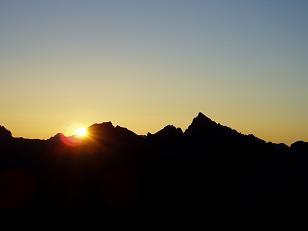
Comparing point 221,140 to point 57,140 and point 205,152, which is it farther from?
point 57,140

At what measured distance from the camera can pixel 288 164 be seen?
52.2 meters

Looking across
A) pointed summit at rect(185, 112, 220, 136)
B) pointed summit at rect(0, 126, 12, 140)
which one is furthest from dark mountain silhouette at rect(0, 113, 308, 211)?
pointed summit at rect(0, 126, 12, 140)

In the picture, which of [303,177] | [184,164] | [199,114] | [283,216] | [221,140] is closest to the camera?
[283,216]

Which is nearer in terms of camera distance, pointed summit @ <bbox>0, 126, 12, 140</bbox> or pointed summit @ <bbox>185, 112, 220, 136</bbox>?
pointed summit @ <bbox>185, 112, 220, 136</bbox>

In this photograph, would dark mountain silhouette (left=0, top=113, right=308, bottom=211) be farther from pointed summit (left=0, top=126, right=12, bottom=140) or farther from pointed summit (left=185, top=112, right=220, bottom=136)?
pointed summit (left=0, top=126, right=12, bottom=140)

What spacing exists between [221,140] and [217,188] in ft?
27.4

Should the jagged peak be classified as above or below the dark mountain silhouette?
above

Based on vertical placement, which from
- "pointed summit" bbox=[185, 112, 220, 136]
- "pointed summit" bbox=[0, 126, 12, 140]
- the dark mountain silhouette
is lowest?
the dark mountain silhouette

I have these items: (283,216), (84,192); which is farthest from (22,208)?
(283,216)

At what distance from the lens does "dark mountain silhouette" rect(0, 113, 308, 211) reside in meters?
49.1

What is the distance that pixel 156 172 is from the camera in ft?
172

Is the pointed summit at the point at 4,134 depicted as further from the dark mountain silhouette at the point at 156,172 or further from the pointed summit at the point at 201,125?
the pointed summit at the point at 201,125

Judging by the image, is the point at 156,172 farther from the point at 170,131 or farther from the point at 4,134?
the point at 4,134

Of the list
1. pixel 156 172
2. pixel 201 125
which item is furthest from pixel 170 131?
pixel 156 172
